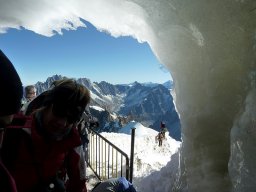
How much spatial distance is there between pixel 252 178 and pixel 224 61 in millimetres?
2201

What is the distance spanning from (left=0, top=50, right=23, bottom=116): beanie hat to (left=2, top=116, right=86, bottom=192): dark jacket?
→ 2.59ft

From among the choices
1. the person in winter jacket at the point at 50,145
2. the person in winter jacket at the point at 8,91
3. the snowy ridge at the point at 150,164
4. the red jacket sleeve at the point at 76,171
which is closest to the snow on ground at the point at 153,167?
the snowy ridge at the point at 150,164

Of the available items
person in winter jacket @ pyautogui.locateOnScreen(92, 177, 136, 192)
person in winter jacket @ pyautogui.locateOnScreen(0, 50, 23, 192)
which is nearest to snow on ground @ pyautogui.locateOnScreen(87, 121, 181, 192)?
person in winter jacket @ pyautogui.locateOnScreen(92, 177, 136, 192)

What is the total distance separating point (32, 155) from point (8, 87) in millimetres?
1035

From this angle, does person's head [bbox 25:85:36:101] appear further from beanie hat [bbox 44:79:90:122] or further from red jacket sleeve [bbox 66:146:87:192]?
beanie hat [bbox 44:79:90:122]

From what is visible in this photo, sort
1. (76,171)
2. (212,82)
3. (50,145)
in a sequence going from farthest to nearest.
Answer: (212,82), (76,171), (50,145)

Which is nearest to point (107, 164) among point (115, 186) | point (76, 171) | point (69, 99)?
point (115, 186)

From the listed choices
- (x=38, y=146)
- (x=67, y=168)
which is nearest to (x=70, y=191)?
(x=67, y=168)

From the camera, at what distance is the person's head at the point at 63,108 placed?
2396 mm

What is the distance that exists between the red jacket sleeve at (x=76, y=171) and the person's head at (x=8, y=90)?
1345 mm

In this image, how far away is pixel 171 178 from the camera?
7.75 metres

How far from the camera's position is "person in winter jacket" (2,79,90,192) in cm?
217

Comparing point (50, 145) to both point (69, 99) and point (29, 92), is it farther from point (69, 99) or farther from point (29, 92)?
point (29, 92)

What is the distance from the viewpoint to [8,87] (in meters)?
1.28
